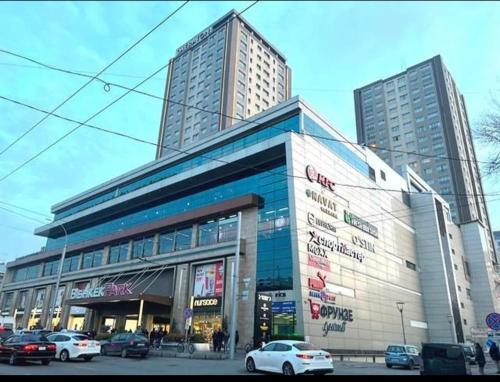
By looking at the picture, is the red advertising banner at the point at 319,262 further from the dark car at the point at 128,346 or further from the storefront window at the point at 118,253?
the storefront window at the point at 118,253

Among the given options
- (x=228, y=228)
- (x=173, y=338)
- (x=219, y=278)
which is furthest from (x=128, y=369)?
(x=228, y=228)

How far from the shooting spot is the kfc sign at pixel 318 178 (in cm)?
3650

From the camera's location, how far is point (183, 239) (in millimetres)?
41938

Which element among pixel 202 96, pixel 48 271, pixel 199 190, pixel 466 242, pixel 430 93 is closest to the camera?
pixel 199 190

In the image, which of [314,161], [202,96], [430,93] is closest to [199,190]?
[314,161]

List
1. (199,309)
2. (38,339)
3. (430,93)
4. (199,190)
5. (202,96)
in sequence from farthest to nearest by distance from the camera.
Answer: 1. (430,93)
2. (202,96)
3. (199,190)
4. (199,309)
5. (38,339)

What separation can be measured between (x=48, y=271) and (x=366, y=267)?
45.4 metres

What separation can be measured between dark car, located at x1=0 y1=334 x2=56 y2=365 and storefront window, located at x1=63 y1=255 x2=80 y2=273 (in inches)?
1556

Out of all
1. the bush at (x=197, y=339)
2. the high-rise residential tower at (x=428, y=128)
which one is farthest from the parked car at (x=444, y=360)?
the high-rise residential tower at (x=428, y=128)

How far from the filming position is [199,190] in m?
44.7

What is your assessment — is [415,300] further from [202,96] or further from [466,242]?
[202,96]

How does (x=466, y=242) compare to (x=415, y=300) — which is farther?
(x=466, y=242)

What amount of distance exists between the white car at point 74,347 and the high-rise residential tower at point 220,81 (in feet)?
198

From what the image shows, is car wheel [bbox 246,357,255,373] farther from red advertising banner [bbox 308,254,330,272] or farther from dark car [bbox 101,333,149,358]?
red advertising banner [bbox 308,254,330,272]
